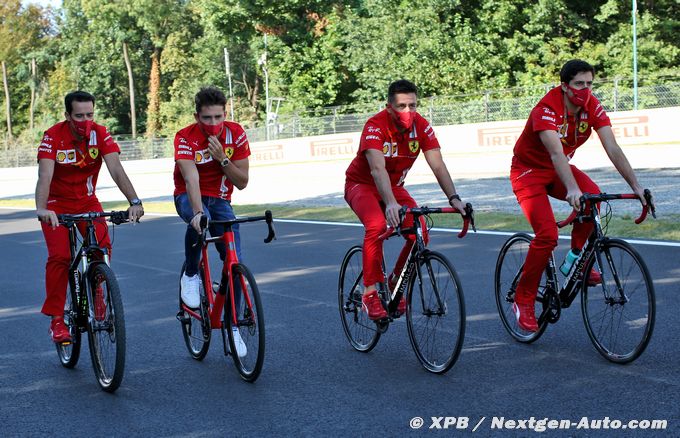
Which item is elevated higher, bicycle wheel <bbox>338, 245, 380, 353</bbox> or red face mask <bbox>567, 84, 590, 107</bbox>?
red face mask <bbox>567, 84, 590, 107</bbox>

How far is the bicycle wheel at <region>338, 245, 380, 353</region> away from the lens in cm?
675

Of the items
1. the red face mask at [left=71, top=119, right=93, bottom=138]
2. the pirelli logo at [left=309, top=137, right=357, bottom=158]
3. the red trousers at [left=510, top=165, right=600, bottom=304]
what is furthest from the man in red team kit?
the pirelli logo at [left=309, top=137, right=357, bottom=158]

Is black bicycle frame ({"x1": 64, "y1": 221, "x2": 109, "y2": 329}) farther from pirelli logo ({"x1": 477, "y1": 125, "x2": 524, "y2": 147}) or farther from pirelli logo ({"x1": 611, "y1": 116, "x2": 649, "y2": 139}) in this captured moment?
pirelli logo ({"x1": 477, "y1": 125, "x2": 524, "y2": 147})

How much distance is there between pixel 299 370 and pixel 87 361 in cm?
162

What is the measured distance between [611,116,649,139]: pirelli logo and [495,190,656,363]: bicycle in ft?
82.4

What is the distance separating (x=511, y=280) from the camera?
696 cm

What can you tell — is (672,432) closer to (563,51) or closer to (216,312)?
(216,312)

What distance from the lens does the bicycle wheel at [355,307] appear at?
22.2ft

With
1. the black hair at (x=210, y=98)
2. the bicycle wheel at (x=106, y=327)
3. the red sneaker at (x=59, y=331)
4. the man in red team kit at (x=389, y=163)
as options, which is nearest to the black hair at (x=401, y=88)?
the man in red team kit at (x=389, y=163)

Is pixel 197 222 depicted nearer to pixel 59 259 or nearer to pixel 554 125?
pixel 59 259

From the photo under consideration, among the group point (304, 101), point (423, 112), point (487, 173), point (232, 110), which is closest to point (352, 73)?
point (304, 101)

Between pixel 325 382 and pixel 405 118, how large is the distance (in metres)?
1.72

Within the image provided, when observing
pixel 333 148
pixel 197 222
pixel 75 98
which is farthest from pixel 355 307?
pixel 333 148

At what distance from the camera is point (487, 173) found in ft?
86.5
